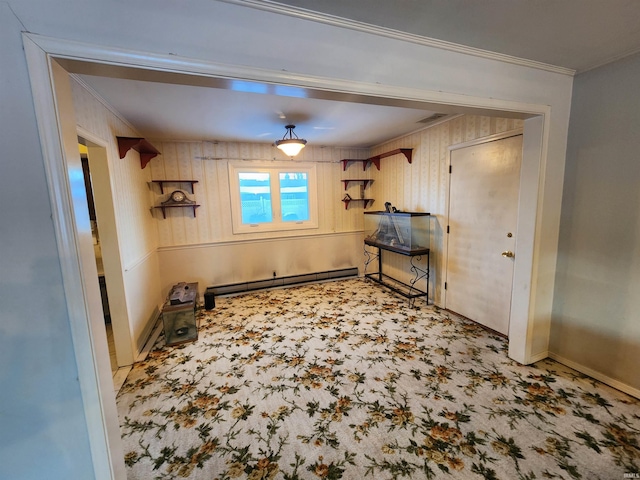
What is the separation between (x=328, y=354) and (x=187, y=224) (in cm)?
279

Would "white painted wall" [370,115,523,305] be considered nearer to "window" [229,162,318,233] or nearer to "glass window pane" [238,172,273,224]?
"window" [229,162,318,233]

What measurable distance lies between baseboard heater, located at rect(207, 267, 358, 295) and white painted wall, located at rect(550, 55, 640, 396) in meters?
3.06

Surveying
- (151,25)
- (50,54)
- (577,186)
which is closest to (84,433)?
(50,54)

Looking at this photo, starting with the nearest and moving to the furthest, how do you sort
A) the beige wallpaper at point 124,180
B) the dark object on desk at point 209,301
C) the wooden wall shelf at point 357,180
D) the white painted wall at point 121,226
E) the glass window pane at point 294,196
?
1. the beige wallpaper at point 124,180
2. the white painted wall at point 121,226
3. the dark object on desk at point 209,301
4. the glass window pane at point 294,196
5. the wooden wall shelf at point 357,180

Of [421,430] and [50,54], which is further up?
[50,54]

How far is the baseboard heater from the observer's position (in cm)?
413

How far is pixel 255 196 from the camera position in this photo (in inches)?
165

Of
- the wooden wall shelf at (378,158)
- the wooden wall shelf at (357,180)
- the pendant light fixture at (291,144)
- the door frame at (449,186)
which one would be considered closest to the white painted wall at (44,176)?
the pendant light fixture at (291,144)

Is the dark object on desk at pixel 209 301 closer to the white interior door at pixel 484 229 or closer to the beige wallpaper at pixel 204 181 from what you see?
the beige wallpaper at pixel 204 181

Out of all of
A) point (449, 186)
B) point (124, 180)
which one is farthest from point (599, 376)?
point (124, 180)

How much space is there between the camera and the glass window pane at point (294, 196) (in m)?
4.34

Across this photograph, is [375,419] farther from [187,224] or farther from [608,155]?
[187,224]

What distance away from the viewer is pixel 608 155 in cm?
189

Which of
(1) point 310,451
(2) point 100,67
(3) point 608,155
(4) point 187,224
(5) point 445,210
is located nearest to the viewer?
(2) point 100,67
